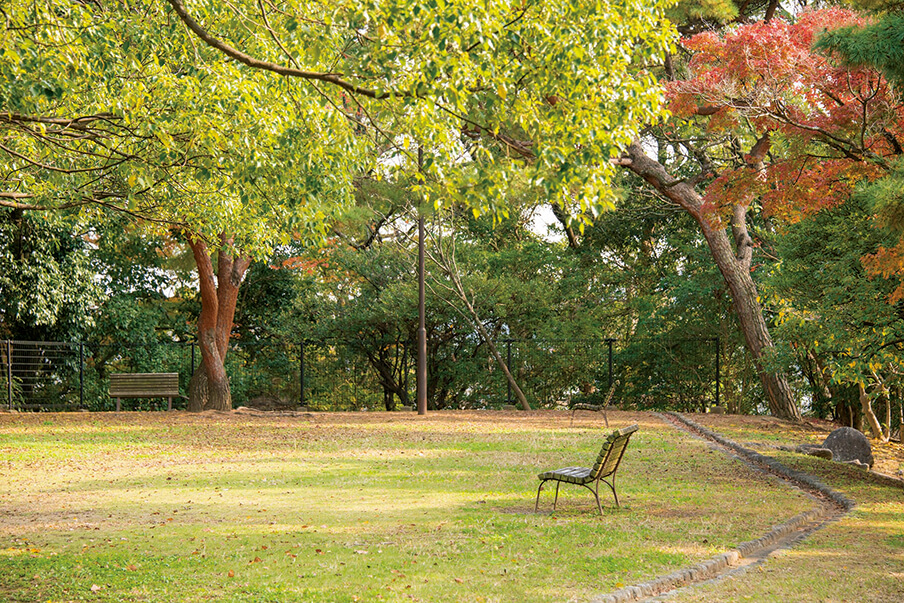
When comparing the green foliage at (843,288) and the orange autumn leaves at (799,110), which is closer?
the orange autumn leaves at (799,110)

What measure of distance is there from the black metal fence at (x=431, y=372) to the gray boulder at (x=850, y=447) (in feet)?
30.4

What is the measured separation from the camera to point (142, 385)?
18.5 meters

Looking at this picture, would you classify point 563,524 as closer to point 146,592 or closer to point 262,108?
point 146,592

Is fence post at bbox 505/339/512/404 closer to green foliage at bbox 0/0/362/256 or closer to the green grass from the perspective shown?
green foliage at bbox 0/0/362/256

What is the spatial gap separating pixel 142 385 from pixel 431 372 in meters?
7.95

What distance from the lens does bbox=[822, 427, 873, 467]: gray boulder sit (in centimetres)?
1124

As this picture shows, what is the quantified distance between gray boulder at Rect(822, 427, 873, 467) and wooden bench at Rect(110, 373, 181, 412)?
13.2 m

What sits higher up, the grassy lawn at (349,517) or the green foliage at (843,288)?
the green foliage at (843,288)

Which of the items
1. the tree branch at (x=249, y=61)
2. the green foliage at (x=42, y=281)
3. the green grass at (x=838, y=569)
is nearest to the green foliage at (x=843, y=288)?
the green grass at (x=838, y=569)

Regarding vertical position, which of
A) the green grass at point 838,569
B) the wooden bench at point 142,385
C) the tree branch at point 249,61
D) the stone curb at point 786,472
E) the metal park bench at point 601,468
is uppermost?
the tree branch at point 249,61

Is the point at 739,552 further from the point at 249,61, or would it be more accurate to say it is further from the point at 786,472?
the point at 249,61

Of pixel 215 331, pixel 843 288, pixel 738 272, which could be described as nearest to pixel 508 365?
pixel 738 272

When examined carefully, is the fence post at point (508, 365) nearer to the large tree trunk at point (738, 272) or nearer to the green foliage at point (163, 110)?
the large tree trunk at point (738, 272)

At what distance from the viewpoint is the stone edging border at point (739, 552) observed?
4.99m
